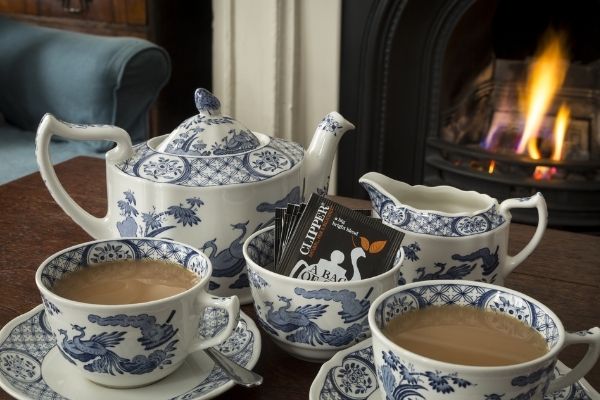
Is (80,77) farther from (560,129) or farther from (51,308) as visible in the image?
(51,308)

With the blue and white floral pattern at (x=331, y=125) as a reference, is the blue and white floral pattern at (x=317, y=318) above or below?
below

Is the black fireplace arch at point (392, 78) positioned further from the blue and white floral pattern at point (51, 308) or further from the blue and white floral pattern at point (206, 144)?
the blue and white floral pattern at point (51, 308)

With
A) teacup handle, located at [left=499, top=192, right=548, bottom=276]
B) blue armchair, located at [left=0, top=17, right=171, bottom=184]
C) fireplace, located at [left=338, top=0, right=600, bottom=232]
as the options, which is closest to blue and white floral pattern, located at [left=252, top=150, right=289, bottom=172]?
teacup handle, located at [left=499, top=192, right=548, bottom=276]

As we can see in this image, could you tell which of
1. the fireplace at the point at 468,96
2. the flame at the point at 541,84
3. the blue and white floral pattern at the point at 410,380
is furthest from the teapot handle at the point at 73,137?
the flame at the point at 541,84

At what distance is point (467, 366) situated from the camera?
0.48 metres

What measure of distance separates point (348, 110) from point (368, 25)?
0.70ft

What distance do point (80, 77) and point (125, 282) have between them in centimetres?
118

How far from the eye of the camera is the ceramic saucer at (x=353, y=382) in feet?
1.84

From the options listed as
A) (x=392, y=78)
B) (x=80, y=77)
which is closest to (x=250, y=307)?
(x=80, y=77)

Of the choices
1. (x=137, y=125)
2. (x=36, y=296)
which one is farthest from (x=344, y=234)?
(x=137, y=125)

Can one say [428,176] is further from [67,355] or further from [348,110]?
[67,355]

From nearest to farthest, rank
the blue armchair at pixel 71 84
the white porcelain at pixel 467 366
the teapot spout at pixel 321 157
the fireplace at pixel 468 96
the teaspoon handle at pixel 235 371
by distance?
the white porcelain at pixel 467 366 → the teaspoon handle at pixel 235 371 → the teapot spout at pixel 321 157 → the blue armchair at pixel 71 84 → the fireplace at pixel 468 96

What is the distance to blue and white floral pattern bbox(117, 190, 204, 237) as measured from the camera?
0.71 meters

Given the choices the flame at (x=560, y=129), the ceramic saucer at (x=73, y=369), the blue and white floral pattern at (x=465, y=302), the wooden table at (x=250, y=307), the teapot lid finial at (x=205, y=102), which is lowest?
the flame at (x=560, y=129)
